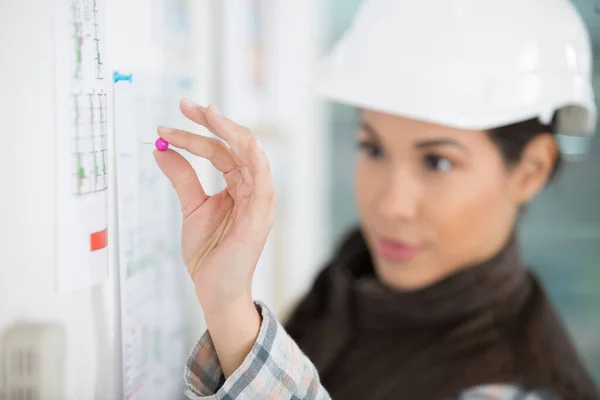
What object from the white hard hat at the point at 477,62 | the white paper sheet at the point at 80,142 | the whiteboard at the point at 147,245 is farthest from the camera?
the white hard hat at the point at 477,62

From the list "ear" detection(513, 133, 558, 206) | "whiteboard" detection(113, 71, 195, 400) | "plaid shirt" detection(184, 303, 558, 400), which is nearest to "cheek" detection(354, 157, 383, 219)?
"ear" detection(513, 133, 558, 206)

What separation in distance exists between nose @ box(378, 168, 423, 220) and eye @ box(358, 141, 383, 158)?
0.06 meters

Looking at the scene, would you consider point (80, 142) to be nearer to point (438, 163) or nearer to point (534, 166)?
point (438, 163)

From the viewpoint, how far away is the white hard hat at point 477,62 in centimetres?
90

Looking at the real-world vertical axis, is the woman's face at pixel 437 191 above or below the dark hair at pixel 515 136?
below

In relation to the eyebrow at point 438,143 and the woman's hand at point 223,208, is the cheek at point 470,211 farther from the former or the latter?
the woman's hand at point 223,208

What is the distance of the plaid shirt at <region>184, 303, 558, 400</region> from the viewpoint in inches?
22.2

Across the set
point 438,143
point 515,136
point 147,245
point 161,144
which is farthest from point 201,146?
point 515,136

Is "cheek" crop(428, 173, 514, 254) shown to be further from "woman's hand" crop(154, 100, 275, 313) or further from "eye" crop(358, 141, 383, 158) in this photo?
"woman's hand" crop(154, 100, 275, 313)

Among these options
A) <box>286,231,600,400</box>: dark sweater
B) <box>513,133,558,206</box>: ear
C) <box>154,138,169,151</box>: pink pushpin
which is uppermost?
<box>154,138,169,151</box>: pink pushpin

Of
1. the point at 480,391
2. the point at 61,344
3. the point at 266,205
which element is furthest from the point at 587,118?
the point at 61,344

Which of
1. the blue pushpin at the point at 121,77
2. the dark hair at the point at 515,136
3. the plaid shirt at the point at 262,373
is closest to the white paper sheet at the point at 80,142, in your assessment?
the blue pushpin at the point at 121,77

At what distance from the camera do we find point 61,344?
0.53m

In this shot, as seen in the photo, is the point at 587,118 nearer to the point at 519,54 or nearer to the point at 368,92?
the point at 519,54
